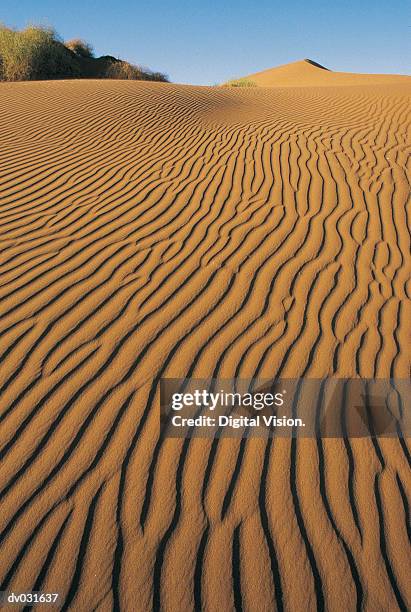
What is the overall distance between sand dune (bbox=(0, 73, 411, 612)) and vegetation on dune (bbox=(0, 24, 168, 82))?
46.5 feet

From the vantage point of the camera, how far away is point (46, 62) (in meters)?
19.7

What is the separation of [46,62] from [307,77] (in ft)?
65.9

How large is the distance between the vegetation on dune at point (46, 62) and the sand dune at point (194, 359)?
14.2 meters

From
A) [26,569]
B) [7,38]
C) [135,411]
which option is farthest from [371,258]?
[7,38]

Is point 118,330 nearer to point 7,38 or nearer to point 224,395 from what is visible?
point 224,395

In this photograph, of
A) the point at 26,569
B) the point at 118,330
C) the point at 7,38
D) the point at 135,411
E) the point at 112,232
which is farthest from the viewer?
the point at 7,38

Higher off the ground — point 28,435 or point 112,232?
point 112,232

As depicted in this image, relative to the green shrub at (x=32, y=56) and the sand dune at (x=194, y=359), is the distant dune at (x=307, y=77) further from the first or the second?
the sand dune at (x=194, y=359)

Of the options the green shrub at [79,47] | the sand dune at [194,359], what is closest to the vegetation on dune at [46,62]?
the green shrub at [79,47]

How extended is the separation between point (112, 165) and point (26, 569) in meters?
5.86

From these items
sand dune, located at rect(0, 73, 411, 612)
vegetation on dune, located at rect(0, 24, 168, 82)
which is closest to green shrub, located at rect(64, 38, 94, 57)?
vegetation on dune, located at rect(0, 24, 168, 82)

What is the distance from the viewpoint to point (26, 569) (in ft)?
7.07

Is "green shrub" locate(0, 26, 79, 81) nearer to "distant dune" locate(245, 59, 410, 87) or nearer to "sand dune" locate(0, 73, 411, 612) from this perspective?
"distant dune" locate(245, 59, 410, 87)

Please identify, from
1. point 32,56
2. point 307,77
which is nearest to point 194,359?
point 32,56
